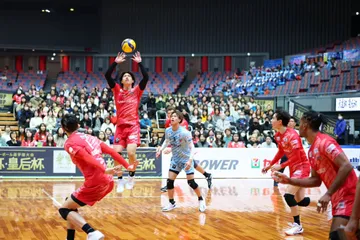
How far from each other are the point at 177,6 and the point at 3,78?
16211 mm

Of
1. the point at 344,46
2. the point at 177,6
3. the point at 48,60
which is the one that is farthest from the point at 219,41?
the point at 48,60

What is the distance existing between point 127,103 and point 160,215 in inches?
98.4

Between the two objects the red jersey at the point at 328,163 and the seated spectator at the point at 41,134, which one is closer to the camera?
the red jersey at the point at 328,163

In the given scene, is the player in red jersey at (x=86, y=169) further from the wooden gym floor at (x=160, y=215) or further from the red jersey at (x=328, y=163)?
the red jersey at (x=328, y=163)

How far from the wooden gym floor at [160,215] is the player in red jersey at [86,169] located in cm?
147

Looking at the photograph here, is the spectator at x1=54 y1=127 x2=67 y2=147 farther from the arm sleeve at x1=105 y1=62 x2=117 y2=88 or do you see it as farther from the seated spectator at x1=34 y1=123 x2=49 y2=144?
the arm sleeve at x1=105 y1=62 x2=117 y2=88

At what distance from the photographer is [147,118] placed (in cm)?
2348

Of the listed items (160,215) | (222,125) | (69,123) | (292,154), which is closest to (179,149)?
(160,215)

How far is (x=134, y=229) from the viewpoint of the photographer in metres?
9.49

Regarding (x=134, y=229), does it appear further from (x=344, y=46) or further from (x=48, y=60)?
(x=48, y=60)

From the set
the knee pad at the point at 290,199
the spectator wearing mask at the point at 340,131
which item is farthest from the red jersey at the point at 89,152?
the spectator wearing mask at the point at 340,131

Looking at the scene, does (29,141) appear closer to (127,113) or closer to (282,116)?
(127,113)

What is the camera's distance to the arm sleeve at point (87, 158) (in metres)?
6.82

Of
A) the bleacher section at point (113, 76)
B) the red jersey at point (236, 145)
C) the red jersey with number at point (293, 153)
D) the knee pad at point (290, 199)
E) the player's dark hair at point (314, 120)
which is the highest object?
the bleacher section at point (113, 76)
